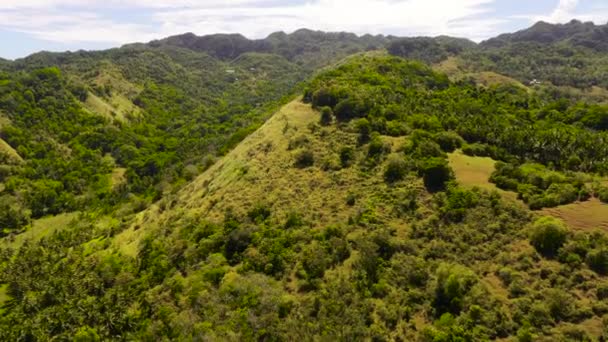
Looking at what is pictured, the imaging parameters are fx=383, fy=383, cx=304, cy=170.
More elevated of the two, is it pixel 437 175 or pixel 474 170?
pixel 437 175

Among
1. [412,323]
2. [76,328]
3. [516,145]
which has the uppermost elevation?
[516,145]

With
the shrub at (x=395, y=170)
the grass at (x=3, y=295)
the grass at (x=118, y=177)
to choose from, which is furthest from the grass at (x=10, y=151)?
the shrub at (x=395, y=170)

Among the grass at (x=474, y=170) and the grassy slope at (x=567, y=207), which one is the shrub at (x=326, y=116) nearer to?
the grass at (x=474, y=170)

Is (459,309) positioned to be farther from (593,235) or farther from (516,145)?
(516,145)

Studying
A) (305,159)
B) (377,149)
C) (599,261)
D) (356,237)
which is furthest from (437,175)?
(305,159)

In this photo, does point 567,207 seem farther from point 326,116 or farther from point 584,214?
point 326,116

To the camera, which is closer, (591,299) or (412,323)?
(591,299)

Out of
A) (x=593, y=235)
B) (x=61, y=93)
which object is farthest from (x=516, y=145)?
(x=61, y=93)
